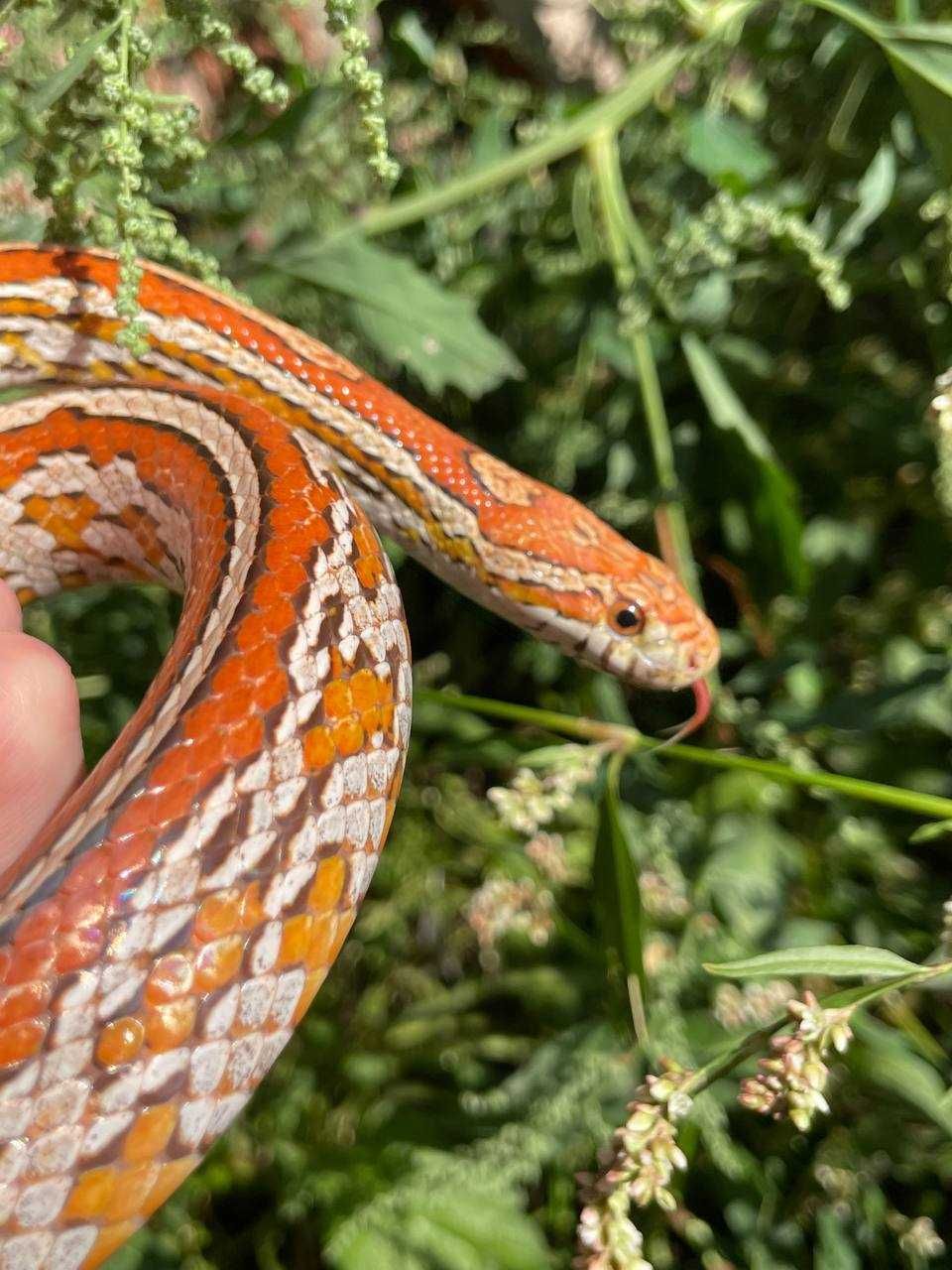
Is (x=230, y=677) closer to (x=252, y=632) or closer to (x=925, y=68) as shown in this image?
(x=252, y=632)

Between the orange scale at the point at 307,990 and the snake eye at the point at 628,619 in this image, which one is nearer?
the orange scale at the point at 307,990

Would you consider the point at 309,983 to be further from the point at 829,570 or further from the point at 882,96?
the point at 882,96

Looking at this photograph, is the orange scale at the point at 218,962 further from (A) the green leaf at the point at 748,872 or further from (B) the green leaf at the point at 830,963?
(A) the green leaf at the point at 748,872

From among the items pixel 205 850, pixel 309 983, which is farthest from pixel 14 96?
pixel 309 983

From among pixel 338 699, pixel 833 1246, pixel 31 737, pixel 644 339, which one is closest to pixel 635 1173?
pixel 338 699

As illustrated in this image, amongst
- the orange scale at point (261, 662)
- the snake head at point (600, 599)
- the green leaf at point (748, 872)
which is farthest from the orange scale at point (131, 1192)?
the green leaf at point (748, 872)

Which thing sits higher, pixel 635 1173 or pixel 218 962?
pixel 218 962
